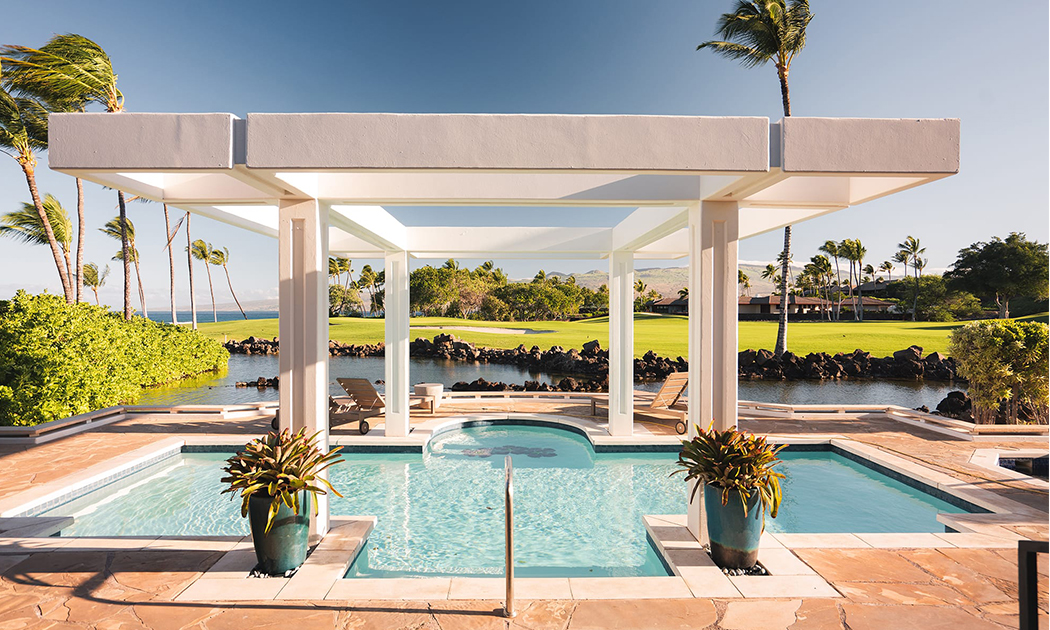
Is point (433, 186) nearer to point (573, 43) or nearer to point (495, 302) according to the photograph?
point (573, 43)

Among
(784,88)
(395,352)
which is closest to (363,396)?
(395,352)

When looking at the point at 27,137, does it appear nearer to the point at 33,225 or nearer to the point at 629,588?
the point at 33,225

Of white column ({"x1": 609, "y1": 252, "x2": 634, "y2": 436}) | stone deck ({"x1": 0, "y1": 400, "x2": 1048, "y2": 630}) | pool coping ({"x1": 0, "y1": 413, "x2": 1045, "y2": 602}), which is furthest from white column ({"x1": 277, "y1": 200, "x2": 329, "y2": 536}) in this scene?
white column ({"x1": 609, "y1": 252, "x2": 634, "y2": 436})

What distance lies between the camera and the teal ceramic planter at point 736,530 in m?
4.29

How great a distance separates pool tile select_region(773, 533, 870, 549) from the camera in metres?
4.85

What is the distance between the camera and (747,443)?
14.6 ft

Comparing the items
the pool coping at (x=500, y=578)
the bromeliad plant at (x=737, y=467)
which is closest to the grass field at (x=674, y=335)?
the pool coping at (x=500, y=578)

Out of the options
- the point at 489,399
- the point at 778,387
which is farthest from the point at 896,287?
the point at 489,399

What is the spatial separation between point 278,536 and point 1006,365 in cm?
1242

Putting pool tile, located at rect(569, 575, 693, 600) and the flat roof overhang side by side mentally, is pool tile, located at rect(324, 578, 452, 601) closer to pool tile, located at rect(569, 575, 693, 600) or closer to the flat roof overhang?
pool tile, located at rect(569, 575, 693, 600)

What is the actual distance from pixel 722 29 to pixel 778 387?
47.7ft

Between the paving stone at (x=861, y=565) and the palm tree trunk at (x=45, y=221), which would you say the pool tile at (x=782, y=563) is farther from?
the palm tree trunk at (x=45, y=221)

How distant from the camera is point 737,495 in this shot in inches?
168

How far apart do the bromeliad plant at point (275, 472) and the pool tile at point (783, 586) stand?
3366mm
